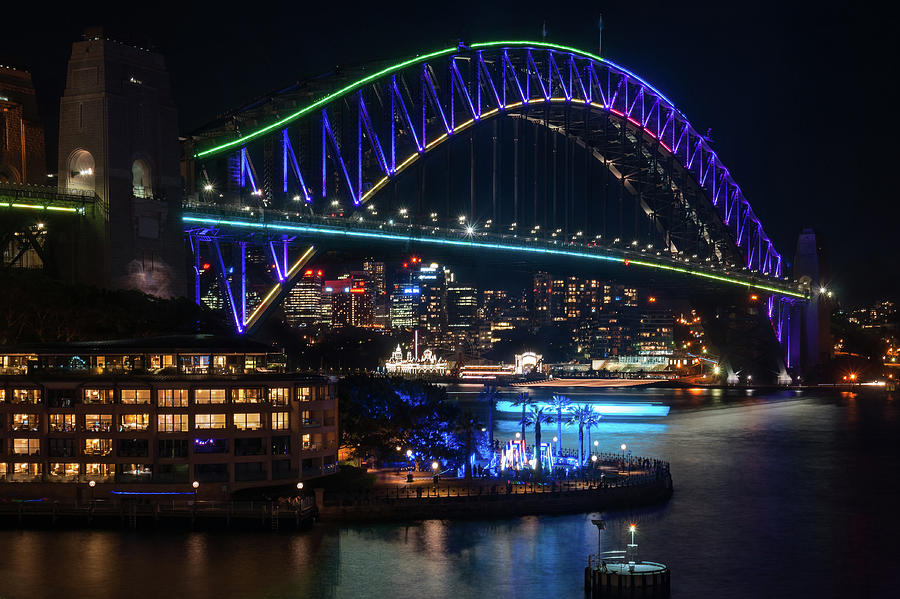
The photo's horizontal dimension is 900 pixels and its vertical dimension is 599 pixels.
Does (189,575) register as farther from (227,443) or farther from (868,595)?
(868,595)

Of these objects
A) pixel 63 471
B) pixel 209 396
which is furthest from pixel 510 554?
pixel 63 471

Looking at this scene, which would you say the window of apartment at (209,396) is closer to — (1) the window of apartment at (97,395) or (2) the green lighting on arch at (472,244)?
(1) the window of apartment at (97,395)

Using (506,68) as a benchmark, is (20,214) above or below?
below

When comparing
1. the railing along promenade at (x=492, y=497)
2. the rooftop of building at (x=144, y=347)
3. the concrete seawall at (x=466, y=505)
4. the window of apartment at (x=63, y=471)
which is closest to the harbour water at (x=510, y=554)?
the concrete seawall at (x=466, y=505)

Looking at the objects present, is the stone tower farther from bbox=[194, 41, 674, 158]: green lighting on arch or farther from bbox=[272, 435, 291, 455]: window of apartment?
bbox=[272, 435, 291, 455]: window of apartment

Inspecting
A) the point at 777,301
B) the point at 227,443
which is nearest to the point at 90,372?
the point at 227,443

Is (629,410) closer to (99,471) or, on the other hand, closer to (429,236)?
(429,236)
